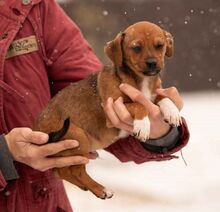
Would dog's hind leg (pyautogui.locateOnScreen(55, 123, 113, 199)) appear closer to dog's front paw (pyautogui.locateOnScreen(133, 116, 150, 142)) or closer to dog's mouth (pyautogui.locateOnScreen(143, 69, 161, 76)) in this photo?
dog's front paw (pyautogui.locateOnScreen(133, 116, 150, 142))

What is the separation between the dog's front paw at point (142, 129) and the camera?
2.04 metres

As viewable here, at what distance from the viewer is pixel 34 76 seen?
229 cm

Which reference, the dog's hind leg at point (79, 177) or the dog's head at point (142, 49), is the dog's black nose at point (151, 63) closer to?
the dog's head at point (142, 49)

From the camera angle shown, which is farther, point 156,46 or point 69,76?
point 69,76

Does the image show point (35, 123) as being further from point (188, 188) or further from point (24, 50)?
point (188, 188)

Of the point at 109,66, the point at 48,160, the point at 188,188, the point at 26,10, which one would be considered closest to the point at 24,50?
the point at 26,10

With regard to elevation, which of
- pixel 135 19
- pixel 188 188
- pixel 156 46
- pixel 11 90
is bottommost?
pixel 188 188

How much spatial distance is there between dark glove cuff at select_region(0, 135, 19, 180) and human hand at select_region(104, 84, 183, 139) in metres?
0.38

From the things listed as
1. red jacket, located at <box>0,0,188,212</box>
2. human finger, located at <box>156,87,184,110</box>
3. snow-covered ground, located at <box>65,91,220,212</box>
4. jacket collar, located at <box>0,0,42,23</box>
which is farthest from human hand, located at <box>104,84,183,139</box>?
snow-covered ground, located at <box>65,91,220,212</box>

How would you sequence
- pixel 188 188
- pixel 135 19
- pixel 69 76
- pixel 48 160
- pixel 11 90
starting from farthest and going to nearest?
pixel 135 19 → pixel 188 188 → pixel 69 76 → pixel 11 90 → pixel 48 160

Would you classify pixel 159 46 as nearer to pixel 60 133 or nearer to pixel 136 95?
pixel 136 95

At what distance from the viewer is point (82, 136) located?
85.0 inches

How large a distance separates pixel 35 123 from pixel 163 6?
288 inches

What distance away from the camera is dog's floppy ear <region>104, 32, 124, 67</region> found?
7.18ft
